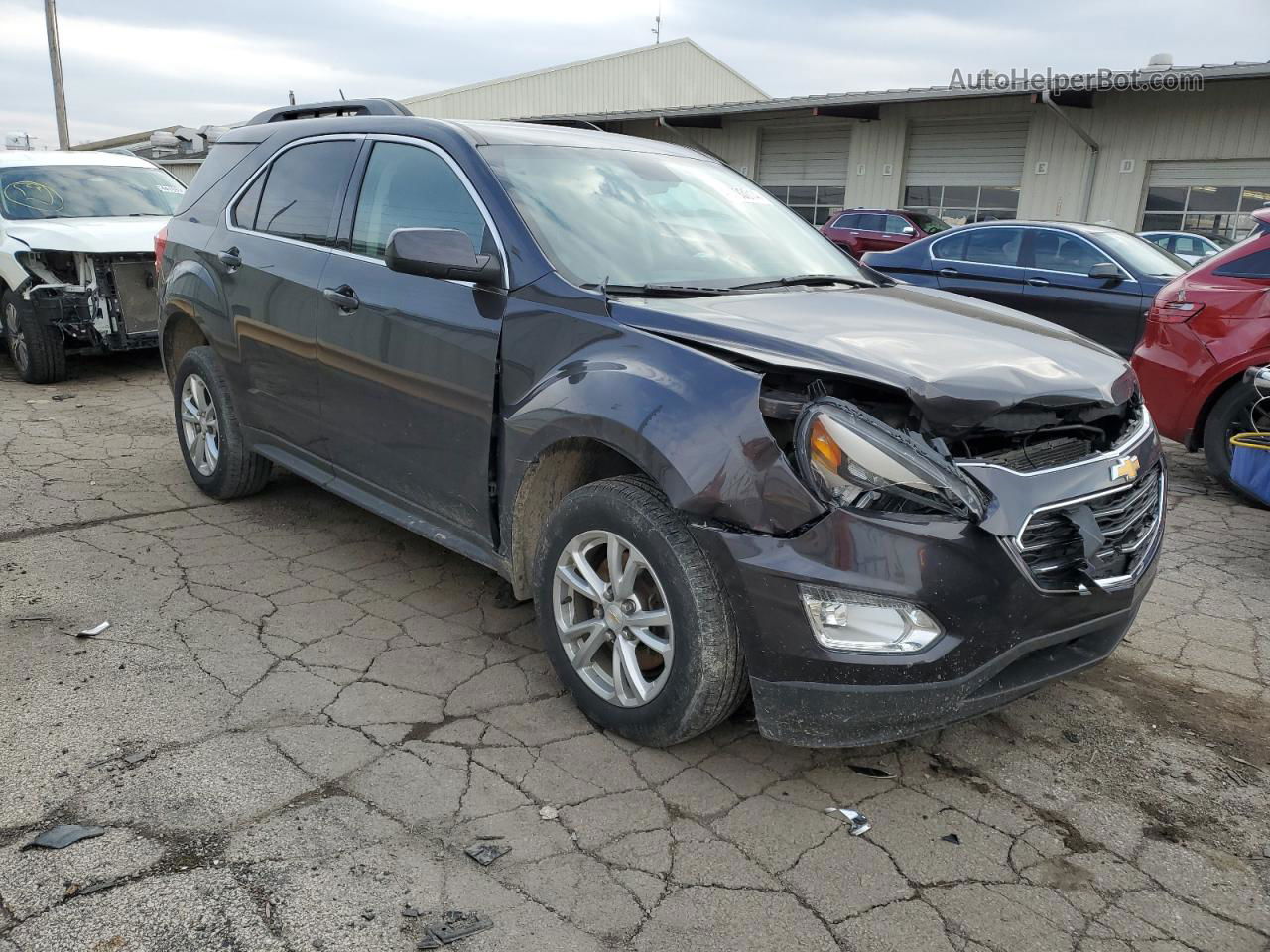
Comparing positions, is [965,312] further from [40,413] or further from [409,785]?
[40,413]

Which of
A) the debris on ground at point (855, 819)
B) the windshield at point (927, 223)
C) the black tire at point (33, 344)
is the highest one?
the windshield at point (927, 223)

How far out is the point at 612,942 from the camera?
220cm

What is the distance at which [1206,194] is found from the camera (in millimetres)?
18391

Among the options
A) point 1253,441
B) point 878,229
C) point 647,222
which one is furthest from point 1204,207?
point 647,222

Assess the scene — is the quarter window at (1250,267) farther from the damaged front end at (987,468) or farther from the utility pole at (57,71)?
the utility pole at (57,71)

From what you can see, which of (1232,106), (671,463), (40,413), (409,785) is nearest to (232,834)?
(409,785)

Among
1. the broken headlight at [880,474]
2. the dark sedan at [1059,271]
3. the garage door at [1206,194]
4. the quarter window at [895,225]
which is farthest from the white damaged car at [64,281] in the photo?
the garage door at [1206,194]

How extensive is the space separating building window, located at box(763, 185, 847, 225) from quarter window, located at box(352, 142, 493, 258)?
21.1m

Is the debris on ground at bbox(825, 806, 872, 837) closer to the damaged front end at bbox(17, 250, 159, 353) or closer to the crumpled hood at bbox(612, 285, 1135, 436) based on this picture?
the crumpled hood at bbox(612, 285, 1135, 436)

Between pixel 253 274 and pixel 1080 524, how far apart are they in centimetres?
357

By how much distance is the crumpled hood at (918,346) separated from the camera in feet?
8.28

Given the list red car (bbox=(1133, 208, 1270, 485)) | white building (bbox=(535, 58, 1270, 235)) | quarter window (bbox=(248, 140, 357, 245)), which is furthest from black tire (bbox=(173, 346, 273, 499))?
white building (bbox=(535, 58, 1270, 235))

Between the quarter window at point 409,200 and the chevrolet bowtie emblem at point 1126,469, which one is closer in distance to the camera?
the chevrolet bowtie emblem at point 1126,469

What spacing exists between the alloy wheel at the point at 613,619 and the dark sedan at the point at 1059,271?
663 centimetres
